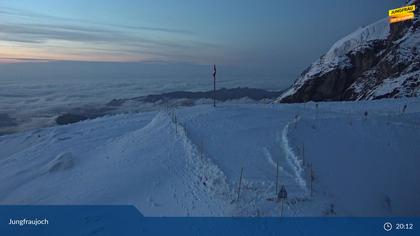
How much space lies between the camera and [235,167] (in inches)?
456

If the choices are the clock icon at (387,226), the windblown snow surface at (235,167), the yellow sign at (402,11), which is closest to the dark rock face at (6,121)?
the windblown snow surface at (235,167)

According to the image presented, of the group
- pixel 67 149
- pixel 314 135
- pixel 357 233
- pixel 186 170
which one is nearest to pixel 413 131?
pixel 314 135

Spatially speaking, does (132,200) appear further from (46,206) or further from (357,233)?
(357,233)

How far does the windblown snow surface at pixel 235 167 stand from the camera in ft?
31.4

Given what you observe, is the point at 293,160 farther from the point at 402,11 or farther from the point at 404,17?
the point at 402,11

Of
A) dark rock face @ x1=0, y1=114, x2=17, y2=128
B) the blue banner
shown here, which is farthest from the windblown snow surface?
dark rock face @ x1=0, y1=114, x2=17, y2=128

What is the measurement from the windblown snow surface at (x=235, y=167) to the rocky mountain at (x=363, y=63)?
39537 millimetres

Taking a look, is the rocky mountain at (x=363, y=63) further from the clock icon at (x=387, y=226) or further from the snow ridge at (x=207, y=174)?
the clock icon at (x=387, y=226)

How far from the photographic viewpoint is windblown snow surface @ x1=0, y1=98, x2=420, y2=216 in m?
Result: 9.56

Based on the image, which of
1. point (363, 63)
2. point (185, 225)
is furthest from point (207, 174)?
point (363, 63)

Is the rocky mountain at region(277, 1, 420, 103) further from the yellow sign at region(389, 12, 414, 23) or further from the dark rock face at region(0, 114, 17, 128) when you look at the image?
the dark rock face at region(0, 114, 17, 128)

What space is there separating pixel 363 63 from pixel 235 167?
196 feet

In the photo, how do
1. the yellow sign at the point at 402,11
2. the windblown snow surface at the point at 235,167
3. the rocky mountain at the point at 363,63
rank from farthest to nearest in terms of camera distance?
the yellow sign at the point at 402,11, the rocky mountain at the point at 363,63, the windblown snow surface at the point at 235,167

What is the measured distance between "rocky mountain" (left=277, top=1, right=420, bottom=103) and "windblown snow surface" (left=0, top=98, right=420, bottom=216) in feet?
130
